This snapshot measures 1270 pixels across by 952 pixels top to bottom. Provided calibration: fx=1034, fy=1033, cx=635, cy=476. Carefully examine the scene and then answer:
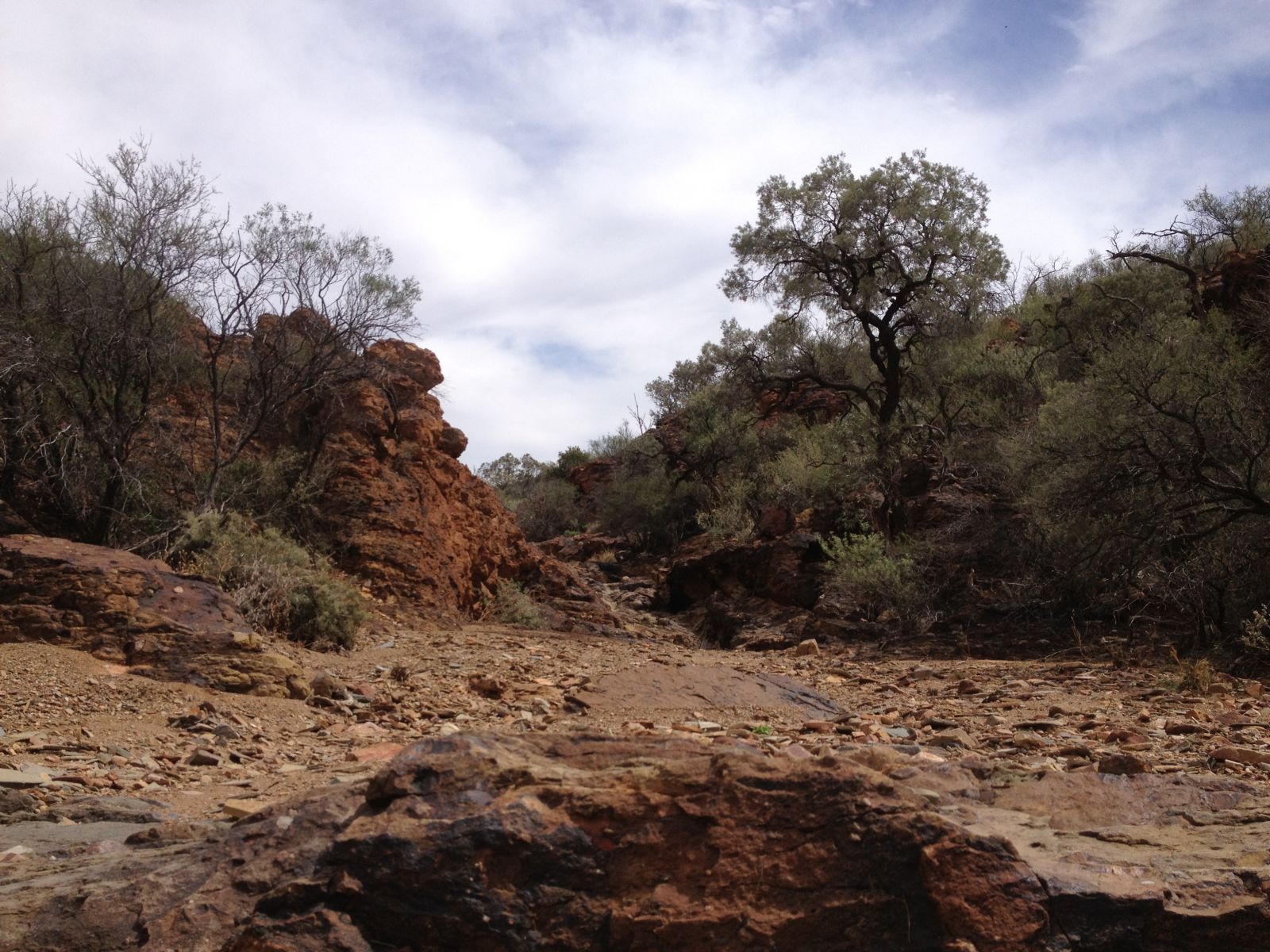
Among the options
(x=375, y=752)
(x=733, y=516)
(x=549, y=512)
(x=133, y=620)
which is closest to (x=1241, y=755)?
(x=375, y=752)

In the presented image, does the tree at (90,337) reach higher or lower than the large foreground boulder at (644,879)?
higher

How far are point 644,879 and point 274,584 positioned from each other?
776 cm

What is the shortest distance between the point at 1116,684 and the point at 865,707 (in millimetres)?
2452

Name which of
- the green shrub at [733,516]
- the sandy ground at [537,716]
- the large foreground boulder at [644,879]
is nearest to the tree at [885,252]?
the green shrub at [733,516]

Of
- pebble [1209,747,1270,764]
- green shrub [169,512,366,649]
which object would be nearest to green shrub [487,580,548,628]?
green shrub [169,512,366,649]

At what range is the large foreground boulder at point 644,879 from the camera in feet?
8.03

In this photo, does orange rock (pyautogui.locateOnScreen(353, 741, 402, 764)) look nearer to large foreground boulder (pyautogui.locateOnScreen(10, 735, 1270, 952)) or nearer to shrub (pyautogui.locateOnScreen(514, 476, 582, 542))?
large foreground boulder (pyautogui.locateOnScreen(10, 735, 1270, 952))

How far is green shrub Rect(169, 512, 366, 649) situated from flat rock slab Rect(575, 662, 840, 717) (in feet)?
10.7

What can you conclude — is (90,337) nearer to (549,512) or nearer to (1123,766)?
(1123,766)

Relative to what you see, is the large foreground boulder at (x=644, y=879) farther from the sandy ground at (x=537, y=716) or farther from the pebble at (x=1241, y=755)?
the pebble at (x=1241, y=755)

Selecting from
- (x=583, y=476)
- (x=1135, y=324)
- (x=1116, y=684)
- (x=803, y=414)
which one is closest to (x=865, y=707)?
(x=1116, y=684)

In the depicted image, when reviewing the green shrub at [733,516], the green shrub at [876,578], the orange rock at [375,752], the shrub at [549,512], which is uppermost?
the shrub at [549,512]

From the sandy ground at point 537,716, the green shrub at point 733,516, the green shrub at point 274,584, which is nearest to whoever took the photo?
the sandy ground at point 537,716

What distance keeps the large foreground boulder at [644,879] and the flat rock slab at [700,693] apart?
4.21m
